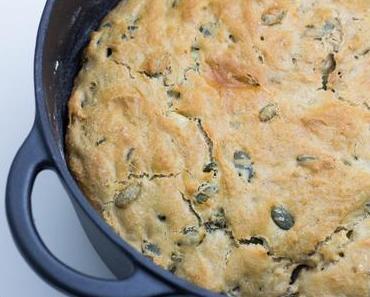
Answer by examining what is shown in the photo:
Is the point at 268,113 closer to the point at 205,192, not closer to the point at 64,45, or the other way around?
the point at 205,192

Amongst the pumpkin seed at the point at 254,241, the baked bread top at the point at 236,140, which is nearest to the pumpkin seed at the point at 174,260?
the baked bread top at the point at 236,140

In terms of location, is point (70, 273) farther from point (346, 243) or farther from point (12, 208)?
point (346, 243)

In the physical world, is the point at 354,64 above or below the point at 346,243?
above

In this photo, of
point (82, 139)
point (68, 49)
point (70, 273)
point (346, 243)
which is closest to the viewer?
point (70, 273)

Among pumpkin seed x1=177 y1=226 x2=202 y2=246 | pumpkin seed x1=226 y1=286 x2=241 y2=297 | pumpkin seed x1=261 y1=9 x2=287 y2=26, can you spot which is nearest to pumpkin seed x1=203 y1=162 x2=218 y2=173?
pumpkin seed x1=177 y1=226 x2=202 y2=246

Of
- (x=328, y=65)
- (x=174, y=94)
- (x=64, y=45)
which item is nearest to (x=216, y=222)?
(x=174, y=94)

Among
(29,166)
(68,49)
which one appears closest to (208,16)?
(68,49)

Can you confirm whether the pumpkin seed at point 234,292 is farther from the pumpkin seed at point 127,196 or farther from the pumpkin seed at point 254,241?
the pumpkin seed at point 127,196
